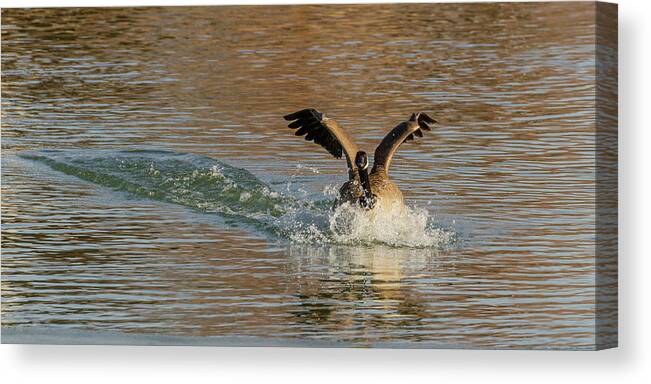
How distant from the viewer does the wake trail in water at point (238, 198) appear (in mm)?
13688

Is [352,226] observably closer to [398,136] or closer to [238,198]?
[398,136]

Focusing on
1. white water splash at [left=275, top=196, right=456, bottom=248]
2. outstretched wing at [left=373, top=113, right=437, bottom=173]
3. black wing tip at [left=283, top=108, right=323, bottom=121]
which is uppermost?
black wing tip at [left=283, top=108, right=323, bottom=121]

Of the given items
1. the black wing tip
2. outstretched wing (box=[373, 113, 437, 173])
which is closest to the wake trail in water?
outstretched wing (box=[373, 113, 437, 173])

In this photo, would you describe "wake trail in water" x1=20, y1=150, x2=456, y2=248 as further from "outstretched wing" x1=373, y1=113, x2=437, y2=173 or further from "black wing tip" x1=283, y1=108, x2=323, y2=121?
"black wing tip" x1=283, y1=108, x2=323, y2=121

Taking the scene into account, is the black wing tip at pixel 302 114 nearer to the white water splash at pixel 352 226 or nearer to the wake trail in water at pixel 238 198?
the wake trail in water at pixel 238 198

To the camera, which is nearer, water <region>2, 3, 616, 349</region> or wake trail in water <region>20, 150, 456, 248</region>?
water <region>2, 3, 616, 349</region>

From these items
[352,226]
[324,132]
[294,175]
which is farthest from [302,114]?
[352,226]

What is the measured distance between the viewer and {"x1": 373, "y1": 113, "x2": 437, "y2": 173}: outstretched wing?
13.6 m

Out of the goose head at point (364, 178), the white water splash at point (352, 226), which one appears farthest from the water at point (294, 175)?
the goose head at point (364, 178)

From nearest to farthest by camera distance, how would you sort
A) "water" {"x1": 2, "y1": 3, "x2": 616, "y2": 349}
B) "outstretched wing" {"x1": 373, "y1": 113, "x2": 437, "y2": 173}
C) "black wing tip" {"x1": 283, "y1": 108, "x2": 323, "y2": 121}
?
"water" {"x1": 2, "y1": 3, "x2": 616, "y2": 349}
"outstretched wing" {"x1": 373, "y1": 113, "x2": 437, "y2": 173}
"black wing tip" {"x1": 283, "y1": 108, "x2": 323, "y2": 121}

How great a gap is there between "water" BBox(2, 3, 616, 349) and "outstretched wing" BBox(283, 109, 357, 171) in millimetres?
86

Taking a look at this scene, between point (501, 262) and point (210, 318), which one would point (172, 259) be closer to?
point (210, 318)

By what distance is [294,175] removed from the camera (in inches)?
550

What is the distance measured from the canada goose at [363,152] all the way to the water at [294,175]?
8 cm
